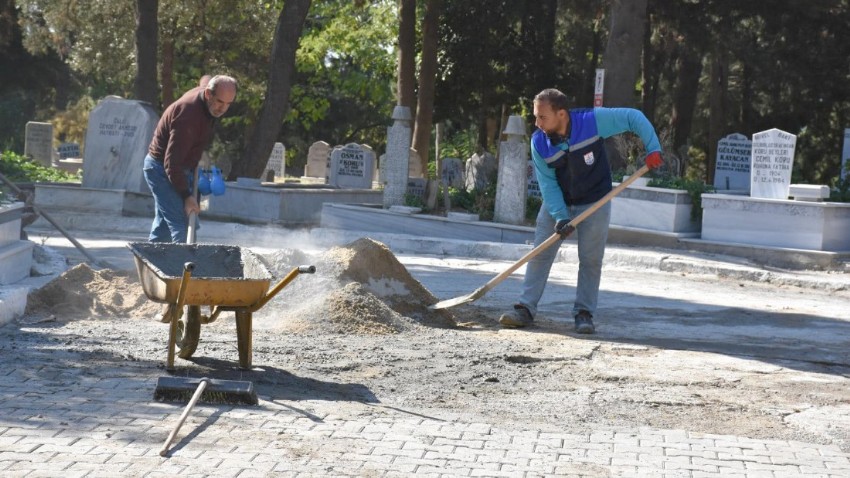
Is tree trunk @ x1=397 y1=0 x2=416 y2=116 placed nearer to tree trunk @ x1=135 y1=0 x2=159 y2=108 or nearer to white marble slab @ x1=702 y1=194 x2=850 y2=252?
tree trunk @ x1=135 y1=0 x2=159 y2=108

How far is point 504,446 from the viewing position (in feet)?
18.8

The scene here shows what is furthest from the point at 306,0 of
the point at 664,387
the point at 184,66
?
the point at 184,66

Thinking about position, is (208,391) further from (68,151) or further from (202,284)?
(68,151)

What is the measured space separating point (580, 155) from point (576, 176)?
6.9 inches

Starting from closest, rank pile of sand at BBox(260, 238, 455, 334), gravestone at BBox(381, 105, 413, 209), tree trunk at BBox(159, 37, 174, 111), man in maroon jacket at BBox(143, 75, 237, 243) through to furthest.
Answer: man in maroon jacket at BBox(143, 75, 237, 243)
pile of sand at BBox(260, 238, 455, 334)
gravestone at BBox(381, 105, 413, 209)
tree trunk at BBox(159, 37, 174, 111)

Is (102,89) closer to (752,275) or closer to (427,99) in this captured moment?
(427,99)

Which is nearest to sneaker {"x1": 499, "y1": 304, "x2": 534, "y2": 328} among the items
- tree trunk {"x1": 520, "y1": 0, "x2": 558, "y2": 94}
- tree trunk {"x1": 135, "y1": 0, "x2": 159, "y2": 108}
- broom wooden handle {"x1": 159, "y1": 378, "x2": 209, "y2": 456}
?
broom wooden handle {"x1": 159, "y1": 378, "x2": 209, "y2": 456}

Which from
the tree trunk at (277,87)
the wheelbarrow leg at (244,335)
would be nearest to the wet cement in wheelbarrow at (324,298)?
the wheelbarrow leg at (244,335)

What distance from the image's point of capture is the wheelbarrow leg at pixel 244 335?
23.8ft

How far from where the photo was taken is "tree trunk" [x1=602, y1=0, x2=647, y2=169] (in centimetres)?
2069

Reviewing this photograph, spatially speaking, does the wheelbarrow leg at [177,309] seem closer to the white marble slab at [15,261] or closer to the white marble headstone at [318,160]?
the white marble slab at [15,261]

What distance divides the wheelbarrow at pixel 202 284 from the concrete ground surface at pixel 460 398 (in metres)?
0.22

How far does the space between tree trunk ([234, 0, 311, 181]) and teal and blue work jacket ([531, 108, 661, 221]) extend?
13.7 m

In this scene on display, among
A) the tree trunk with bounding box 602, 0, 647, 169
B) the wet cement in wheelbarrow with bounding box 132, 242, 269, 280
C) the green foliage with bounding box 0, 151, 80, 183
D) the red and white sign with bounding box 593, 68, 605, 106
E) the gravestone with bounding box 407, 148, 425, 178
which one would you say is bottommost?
the green foliage with bounding box 0, 151, 80, 183
